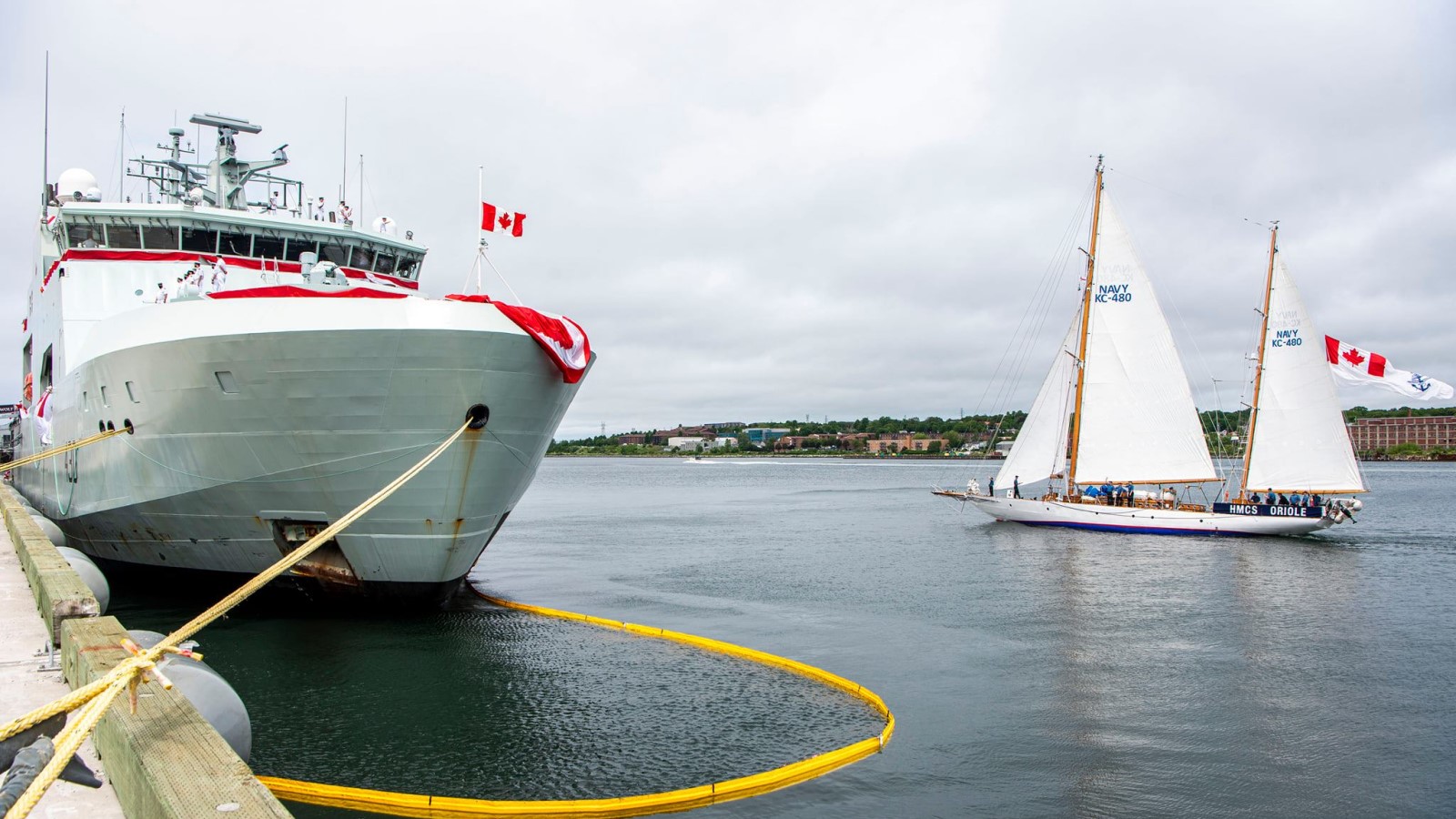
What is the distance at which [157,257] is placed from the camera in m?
18.4

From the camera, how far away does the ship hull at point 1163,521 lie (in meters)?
40.3

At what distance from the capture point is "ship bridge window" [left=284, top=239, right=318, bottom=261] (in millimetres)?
18969

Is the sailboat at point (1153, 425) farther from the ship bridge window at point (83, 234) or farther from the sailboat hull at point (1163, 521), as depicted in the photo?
the ship bridge window at point (83, 234)

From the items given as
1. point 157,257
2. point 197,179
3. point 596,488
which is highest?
point 197,179

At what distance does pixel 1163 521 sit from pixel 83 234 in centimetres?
3999

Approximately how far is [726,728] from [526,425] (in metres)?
6.21

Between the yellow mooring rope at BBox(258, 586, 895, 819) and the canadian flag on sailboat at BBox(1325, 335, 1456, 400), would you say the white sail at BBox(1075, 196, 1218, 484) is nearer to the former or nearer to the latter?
the canadian flag on sailboat at BBox(1325, 335, 1456, 400)

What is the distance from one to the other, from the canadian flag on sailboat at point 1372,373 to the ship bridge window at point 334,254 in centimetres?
3921

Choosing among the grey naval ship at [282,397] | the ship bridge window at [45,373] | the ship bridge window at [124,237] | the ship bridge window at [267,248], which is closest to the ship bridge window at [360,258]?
the grey naval ship at [282,397]

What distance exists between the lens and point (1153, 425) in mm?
41406

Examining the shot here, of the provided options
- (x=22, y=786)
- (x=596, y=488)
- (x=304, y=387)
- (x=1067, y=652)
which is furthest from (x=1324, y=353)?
(x=596, y=488)

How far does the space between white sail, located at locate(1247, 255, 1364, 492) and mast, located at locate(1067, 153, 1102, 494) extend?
7563mm

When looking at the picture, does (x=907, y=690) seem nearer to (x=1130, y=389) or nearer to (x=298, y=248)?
(x=298, y=248)

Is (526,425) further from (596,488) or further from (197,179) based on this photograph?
(596,488)
